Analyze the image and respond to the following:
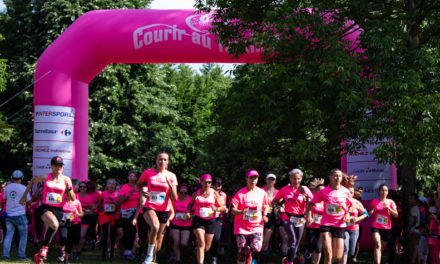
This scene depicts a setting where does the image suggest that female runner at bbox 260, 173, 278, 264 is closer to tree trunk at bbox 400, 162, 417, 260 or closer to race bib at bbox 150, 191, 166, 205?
tree trunk at bbox 400, 162, 417, 260

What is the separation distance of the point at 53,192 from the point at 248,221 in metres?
3.36

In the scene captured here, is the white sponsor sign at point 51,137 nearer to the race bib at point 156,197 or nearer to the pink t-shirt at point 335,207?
the race bib at point 156,197

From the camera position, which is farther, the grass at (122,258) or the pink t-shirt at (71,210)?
the grass at (122,258)

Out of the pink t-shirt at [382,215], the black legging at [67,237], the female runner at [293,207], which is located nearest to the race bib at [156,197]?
the black legging at [67,237]

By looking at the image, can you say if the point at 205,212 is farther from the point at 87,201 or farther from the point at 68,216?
the point at 87,201

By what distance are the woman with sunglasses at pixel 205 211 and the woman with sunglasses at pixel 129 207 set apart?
218 centimetres

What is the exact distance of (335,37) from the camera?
1297 cm

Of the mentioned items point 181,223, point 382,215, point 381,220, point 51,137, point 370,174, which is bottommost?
point 181,223

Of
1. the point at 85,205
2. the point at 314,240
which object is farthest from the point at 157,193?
the point at 85,205

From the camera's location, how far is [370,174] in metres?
15.1

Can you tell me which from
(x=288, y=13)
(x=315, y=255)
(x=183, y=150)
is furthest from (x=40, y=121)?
(x=183, y=150)

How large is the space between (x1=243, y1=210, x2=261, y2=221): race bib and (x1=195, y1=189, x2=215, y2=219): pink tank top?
1.52 m

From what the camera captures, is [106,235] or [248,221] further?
[106,235]

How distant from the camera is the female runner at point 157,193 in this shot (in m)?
10.6
